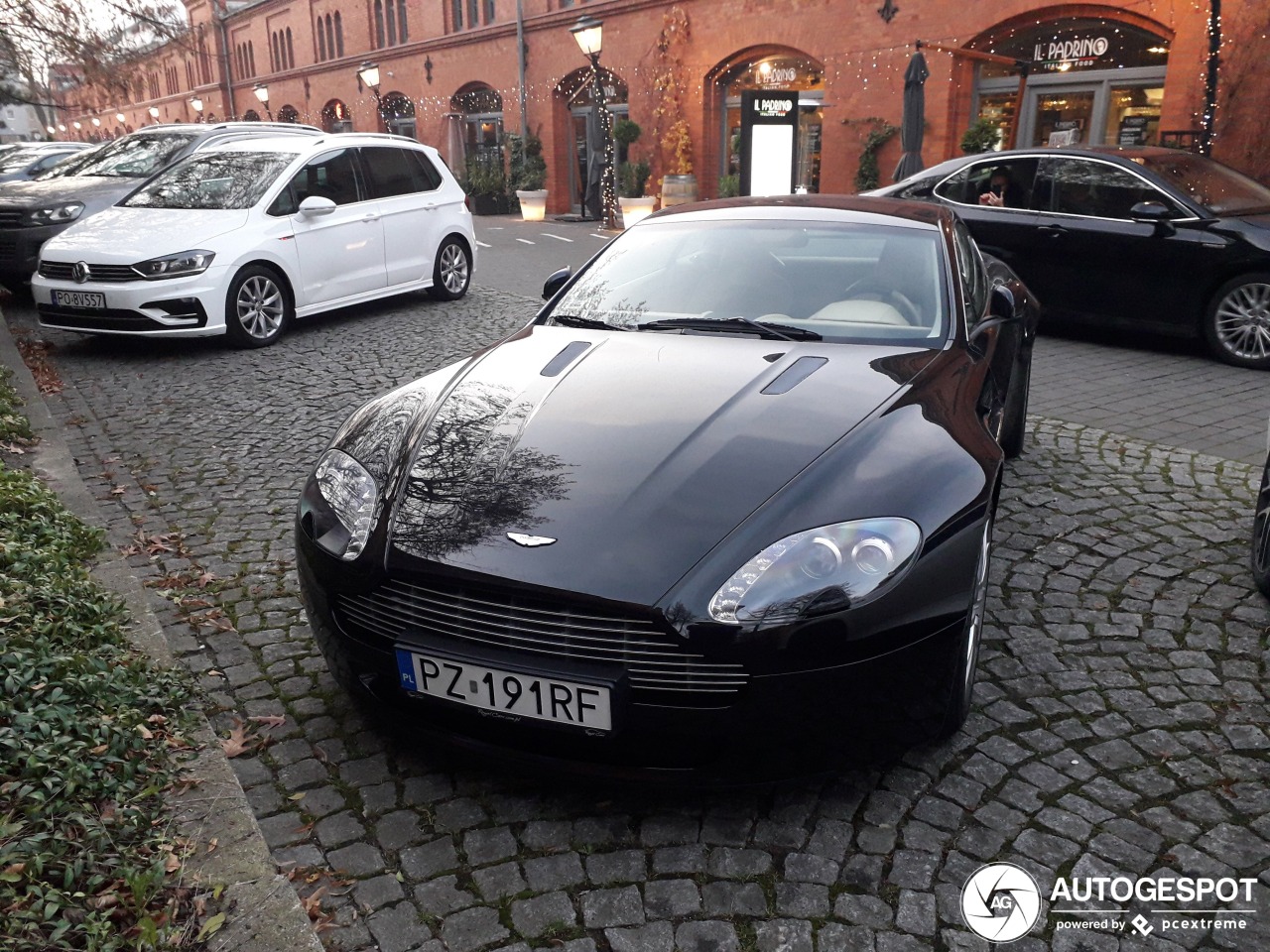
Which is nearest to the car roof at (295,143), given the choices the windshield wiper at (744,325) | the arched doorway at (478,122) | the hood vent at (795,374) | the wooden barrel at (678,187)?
the windshield wiper at (744,325)

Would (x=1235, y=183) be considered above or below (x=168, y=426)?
above

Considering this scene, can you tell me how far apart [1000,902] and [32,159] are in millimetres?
19044

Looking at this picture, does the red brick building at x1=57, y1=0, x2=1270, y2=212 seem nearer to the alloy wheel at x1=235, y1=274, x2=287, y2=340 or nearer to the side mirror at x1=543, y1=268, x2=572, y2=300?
the alloy wheel at x1=235, y1=274, x2=287, y2=340

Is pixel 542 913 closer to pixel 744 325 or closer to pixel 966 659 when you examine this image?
pixel 966 659

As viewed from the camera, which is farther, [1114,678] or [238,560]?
[238,560]

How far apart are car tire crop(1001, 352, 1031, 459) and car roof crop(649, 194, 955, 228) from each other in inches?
36.0

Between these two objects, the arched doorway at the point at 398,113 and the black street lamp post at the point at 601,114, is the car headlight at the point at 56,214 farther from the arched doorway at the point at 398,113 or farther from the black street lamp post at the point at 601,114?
the arched doorway at the point at 398,113

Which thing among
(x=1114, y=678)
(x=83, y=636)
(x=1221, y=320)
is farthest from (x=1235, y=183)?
(x=83, y=636)

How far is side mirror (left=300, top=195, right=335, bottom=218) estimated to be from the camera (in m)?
8.86

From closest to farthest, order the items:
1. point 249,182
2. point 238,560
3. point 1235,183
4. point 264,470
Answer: point 238,560 < point 264,470 < point 1235,183 < point 249,182

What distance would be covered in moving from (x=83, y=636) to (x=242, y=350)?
18.9 ft

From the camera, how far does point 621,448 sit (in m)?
2.88

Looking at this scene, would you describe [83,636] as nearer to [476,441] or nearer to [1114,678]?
[476,441]

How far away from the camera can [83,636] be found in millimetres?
3236
